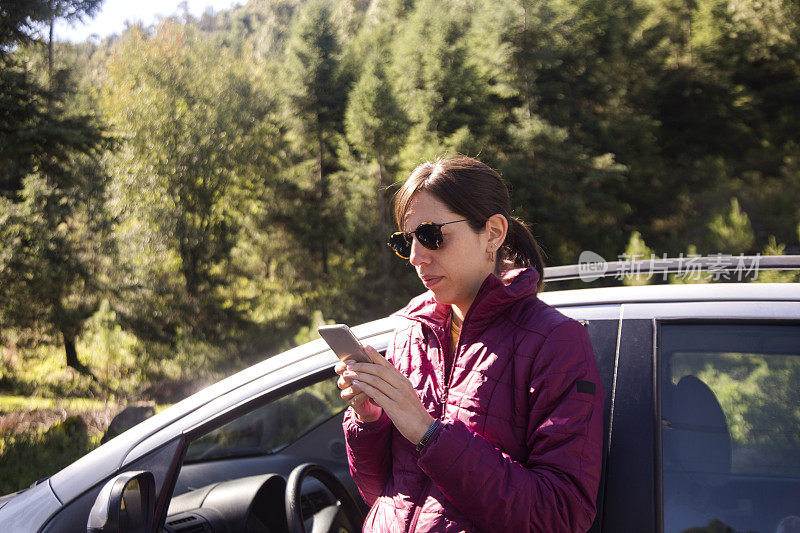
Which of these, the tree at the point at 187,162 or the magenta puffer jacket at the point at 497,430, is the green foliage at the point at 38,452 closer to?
the magenta puffer jacket at the point at 497,430

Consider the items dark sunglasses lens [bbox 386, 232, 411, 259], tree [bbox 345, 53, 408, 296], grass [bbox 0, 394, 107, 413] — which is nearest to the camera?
dark sunglasses lens [bbox 386, 232, 411, 259]

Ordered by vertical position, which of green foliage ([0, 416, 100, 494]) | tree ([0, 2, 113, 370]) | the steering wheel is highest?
tree ([0, 2, 113, 370])

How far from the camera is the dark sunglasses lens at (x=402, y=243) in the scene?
1.82 metres

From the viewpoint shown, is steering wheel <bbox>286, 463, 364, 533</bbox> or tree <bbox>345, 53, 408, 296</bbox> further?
tree <bbox>345, 53, 408, 296</bbox>

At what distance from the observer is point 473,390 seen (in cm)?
154

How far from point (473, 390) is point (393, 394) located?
211mm

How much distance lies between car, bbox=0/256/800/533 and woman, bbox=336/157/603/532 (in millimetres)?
188

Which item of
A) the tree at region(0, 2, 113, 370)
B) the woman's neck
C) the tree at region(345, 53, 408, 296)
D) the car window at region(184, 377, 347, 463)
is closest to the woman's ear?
the woman's neck

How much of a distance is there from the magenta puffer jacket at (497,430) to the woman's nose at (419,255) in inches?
5.2

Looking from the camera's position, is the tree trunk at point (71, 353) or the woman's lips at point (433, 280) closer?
the woman's lips at point (433, 280)

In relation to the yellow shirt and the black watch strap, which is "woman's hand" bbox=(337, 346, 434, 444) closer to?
the black watch strap

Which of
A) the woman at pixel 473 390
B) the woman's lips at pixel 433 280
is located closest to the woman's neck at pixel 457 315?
the woman at pixel 473 390

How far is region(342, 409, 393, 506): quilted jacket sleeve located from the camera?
172 centimetres

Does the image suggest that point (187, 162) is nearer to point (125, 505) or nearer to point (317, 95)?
point (317, 95)
